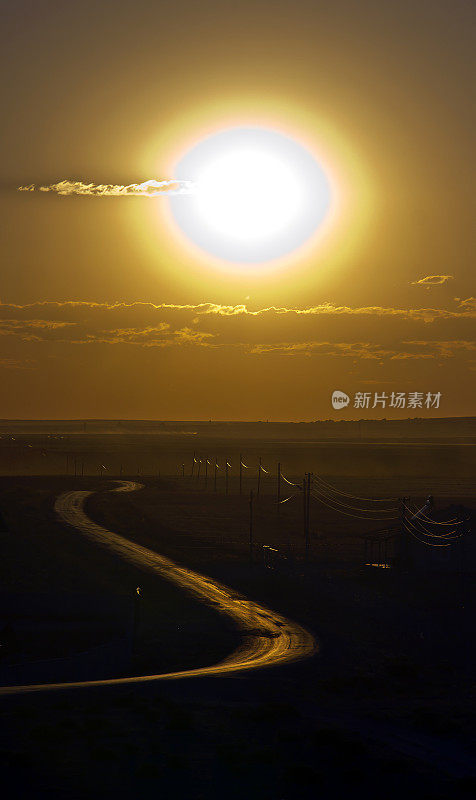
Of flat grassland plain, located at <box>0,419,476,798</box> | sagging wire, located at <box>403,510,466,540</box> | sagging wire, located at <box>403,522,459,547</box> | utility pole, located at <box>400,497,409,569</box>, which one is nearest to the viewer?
flat grassland plain, located at <box>0,419,476,798</box>

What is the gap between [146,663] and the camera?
128 ft

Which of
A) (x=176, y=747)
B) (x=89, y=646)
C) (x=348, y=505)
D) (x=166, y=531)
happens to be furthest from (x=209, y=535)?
(x=176, y=747)

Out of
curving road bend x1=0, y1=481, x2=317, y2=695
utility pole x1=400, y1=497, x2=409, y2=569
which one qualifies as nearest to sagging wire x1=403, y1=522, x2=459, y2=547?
utility pole x1=400, y1=497, x2=409, y2=569

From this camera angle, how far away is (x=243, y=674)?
34.2 m

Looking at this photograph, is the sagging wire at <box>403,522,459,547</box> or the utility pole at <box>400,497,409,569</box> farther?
the sagging wire at <box>403,522,459,547</box>

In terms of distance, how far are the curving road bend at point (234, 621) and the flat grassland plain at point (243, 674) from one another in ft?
3.33

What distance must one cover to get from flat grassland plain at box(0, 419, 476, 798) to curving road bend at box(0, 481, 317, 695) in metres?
1.02

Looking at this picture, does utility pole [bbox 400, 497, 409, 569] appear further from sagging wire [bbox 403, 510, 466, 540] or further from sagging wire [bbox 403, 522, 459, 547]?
sagging wire [bbox 403, 510, 466, 540]

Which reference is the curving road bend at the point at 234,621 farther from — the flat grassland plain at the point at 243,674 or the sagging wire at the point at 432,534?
the sagging wire at the point at 432,534

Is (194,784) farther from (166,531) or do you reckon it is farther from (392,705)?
(166,531)

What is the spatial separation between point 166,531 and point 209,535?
5.33 meters

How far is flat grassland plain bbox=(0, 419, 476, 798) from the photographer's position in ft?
75.0

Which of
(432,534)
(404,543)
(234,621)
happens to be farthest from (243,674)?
(432,534)

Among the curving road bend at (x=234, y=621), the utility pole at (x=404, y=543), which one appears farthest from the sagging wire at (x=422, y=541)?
the curving road bend at (x=234, y=621)
